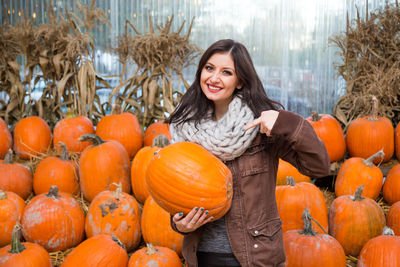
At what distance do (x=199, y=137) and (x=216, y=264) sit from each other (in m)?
0.58

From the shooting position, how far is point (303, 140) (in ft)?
5.03

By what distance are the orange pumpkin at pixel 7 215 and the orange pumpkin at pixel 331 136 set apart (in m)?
2.75

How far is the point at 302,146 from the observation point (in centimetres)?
155

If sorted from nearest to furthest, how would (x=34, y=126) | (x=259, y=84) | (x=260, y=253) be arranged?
(x=260, y=253) → (x=259, y=84) → (x=34, y=126)

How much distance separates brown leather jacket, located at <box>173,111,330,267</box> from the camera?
5.52 ft

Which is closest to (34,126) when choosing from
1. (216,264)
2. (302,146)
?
(216,264)

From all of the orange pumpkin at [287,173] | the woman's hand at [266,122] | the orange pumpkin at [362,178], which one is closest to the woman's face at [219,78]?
the woman's hand at [266,122]

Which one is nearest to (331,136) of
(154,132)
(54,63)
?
(154,132)

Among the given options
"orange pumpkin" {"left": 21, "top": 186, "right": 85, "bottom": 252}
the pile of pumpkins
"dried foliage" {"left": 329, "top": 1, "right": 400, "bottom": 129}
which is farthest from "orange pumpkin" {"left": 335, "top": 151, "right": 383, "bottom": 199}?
"orange pumpkin" {"left": 21, "top": 186, "right": 85, "bottom": 252}

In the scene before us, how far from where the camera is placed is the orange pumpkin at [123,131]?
153 inches

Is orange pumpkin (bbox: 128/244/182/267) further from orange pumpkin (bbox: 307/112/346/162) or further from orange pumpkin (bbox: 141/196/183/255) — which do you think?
orange pumpkin (bbox: 307/112/346/162)

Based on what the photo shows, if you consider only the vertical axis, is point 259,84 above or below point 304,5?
below

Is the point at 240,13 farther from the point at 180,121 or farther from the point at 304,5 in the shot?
the point at 180,121

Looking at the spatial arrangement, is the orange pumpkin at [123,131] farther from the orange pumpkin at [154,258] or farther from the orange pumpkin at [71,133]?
the orange pumpkin at [154,258]
